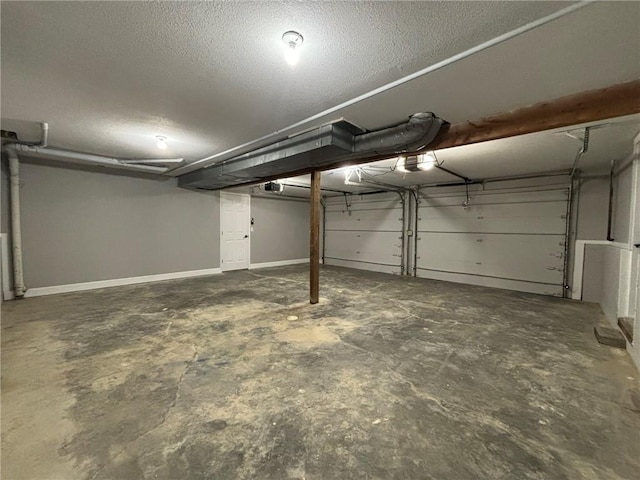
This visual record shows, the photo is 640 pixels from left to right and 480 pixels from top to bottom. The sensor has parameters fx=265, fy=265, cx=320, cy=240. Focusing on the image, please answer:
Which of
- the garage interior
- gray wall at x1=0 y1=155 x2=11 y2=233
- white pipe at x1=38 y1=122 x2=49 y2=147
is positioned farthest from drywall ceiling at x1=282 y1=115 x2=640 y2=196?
gray wall at x1=0 y1=155 x2=11 y2=233

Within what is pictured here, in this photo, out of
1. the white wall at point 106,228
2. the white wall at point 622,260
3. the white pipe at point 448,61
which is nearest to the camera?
the white pipe at point 448,61

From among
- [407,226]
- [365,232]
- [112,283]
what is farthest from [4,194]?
[407,226]

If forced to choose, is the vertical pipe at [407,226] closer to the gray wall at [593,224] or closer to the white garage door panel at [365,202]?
the white garage door panel at [365,202]

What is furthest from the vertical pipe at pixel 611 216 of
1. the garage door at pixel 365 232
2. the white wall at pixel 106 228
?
the white wall at pixel 106 228

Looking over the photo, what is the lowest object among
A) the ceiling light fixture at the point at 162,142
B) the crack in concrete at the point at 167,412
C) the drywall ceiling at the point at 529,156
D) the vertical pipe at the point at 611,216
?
the crack in concrete at the point at 167,412

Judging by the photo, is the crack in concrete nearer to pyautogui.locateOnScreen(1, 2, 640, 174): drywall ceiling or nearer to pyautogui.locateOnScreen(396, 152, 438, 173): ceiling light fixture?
pyautogui.locateOnScreen(1, 2, 640, 174): drywall ceiling

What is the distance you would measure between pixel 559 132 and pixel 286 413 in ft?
12.4

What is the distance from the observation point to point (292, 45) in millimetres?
1594

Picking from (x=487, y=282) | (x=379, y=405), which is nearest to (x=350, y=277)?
(x=487, y=282)

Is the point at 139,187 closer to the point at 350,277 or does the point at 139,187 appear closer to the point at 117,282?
the point at 117,282

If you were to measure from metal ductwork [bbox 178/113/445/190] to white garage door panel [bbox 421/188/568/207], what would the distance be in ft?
12.5

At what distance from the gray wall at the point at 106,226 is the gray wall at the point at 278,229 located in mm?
1383

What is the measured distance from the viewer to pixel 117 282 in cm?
523

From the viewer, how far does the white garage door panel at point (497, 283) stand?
197 inches
